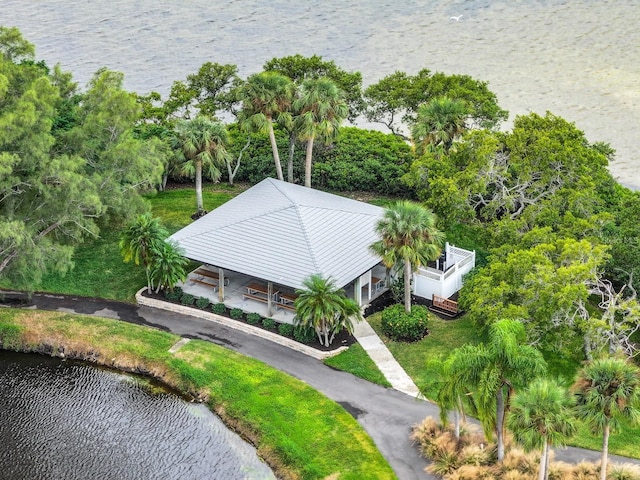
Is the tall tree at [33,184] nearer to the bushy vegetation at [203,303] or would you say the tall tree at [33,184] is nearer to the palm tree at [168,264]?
the palm tree at [168,264]

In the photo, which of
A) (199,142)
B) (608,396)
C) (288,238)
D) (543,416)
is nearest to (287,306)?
(288,238)

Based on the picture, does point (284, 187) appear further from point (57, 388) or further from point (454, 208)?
point (57, 388)

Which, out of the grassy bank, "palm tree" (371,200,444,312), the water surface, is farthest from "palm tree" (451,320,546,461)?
the water surface

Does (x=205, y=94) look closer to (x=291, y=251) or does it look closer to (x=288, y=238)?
(x=288, y=238)

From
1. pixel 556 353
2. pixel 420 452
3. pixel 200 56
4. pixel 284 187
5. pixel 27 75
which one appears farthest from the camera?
pixel 200 56

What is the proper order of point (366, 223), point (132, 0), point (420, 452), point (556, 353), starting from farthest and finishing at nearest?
point (132, 0)
point (366, 223)
point (556, 353)
point (420, 452)

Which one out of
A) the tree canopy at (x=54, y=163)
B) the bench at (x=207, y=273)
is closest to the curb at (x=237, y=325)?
the bench at (x=207, y=273)

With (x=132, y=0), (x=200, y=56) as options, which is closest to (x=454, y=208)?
(x=200, y=56)
